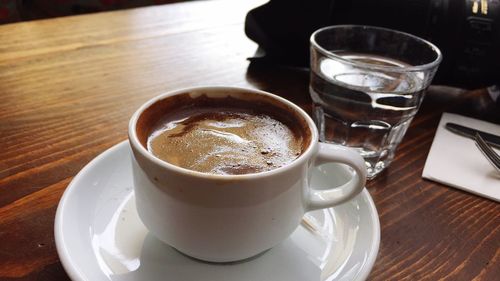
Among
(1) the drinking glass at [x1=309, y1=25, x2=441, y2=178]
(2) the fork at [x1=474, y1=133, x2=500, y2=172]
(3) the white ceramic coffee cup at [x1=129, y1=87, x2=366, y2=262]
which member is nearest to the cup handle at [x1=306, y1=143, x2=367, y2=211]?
(3) the white ceramic coffee cup at [x1=129, y1=87, x2=366, y2=262]

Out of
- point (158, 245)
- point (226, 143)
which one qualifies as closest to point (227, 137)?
point (226, 143)

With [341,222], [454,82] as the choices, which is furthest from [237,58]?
[341,222]

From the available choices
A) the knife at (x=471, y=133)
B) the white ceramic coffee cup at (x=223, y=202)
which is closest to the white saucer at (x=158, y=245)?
the white ceramic coffee cup at (x=223, y=202)

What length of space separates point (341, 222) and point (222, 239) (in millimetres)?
156

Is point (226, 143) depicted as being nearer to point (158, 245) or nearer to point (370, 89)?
point (158, 245)

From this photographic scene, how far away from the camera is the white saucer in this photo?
40 cm

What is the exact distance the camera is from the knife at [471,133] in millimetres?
717

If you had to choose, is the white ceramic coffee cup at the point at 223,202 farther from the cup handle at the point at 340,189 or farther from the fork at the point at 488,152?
the fork at the point at 488,152

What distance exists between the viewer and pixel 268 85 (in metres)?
0.84

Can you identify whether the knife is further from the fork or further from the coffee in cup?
the coffee in cup

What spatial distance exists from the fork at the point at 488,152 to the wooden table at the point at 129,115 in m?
0.07

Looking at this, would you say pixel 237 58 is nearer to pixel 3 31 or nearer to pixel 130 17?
pixel 130 17

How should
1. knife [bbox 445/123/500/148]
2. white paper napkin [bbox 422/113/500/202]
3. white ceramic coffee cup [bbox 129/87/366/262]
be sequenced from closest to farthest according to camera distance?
white ceramic coffee cup [bbox 129/87/366/262] < white paper napkin [bbox 422/113/500/202] < knife [bbox 445/123/500/148]

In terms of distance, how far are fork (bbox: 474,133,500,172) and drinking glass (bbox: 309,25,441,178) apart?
0.38 ft
